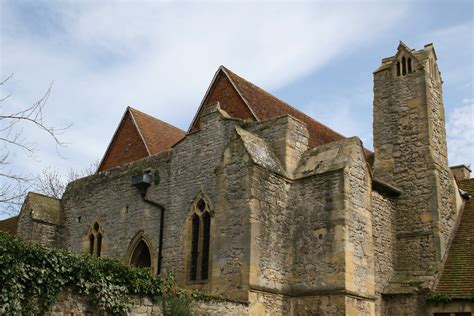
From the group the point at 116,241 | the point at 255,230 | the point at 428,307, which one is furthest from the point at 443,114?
the point at 116,241

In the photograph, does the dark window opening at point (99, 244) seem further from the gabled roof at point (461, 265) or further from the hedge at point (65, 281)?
the gabled roof at point (461, 265)

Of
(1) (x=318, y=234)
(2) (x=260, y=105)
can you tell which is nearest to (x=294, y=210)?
(1) (x=318, y=234)

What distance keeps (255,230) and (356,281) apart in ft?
8.25

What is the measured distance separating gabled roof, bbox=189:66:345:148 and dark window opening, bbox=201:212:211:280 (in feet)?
11.3

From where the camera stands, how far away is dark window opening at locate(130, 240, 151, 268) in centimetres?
1733

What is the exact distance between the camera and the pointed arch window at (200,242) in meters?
15.2

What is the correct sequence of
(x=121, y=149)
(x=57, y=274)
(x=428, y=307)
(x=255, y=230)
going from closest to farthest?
(x=57, y=274)
(x=255, y=230)
(x=428, y=307)
(x=121, y=149)

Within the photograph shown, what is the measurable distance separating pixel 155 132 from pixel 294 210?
1013 cm

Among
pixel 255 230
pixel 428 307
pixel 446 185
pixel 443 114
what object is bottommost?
pixel 428 307

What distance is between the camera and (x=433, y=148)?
54.2 feet

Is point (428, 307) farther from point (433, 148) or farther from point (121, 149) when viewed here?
point (121, 149)

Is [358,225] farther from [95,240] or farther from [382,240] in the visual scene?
[95,240]

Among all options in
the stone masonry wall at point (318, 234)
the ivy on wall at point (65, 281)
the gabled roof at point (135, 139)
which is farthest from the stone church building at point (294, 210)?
the gabled roof at point (135, 139)

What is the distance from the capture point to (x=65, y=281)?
9.59m
